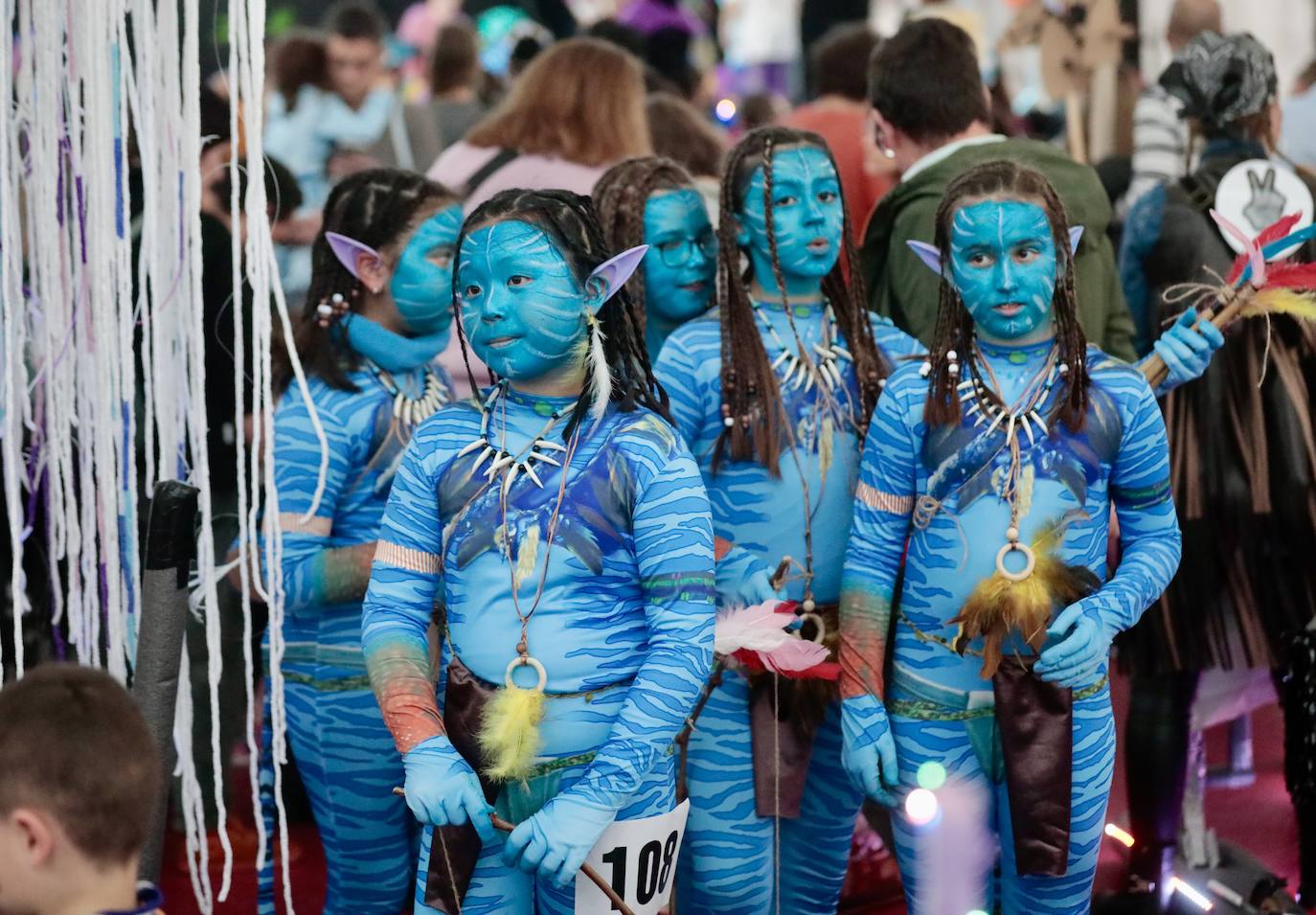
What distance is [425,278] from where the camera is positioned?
2.80 m

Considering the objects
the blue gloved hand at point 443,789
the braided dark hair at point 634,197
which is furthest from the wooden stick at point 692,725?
the braided dark hair at point 634,197

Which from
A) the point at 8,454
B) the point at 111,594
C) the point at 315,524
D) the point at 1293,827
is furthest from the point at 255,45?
the point at 1293,827

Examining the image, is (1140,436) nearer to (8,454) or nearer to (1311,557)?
(1311,557)

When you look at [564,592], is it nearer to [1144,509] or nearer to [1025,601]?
[1025,601]

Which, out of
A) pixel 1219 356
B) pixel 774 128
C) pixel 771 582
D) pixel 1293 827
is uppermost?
pixel 774 128

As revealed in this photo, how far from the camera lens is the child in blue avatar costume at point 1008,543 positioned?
2.38 metres

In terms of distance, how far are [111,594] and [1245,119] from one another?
250cm

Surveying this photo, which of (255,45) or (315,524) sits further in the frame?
(315,524)

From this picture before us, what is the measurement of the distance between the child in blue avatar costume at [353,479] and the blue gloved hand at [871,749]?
78cm

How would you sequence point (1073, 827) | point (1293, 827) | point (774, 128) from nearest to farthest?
point (1073, 827)
point (774, 128)
point (1293, 827)

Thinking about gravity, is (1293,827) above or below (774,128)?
below

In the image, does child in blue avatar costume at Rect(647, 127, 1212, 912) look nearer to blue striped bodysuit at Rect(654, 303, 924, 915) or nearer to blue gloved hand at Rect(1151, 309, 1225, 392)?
blue striped bodysuit at Rect(654, 303, 924, 915)

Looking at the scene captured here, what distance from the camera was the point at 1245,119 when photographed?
348cm

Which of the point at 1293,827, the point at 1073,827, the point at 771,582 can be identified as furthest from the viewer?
the point at 1293,827
